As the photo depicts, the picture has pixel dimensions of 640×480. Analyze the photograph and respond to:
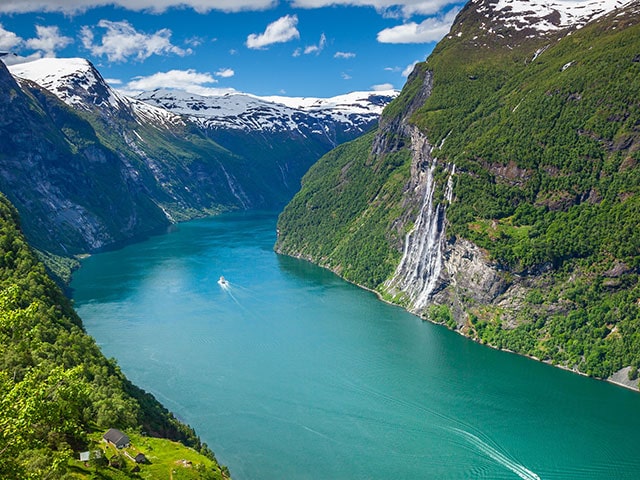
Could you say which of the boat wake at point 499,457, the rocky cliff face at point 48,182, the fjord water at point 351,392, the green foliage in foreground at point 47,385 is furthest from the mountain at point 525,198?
the rocky cliff face at point 48,182

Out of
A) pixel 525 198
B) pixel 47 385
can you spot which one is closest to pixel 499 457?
pixel 47 385

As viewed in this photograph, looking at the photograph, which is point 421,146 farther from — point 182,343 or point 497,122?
point 182,343

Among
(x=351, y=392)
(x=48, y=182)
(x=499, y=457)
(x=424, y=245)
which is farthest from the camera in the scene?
(x=48, y=182)

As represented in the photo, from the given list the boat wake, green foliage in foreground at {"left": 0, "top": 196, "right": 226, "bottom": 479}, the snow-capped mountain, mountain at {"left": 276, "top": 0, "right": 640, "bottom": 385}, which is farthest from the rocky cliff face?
the boat wake

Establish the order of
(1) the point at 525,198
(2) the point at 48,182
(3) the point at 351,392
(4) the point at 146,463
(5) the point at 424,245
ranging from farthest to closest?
(2) the point at 48,182
(5) the point at 424,245
(1) the point at 525,198
(3) the point at 351,392
(4) the point at 146,463

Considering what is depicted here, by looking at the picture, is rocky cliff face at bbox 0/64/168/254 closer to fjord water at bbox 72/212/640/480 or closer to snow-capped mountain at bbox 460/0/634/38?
fjord water at bbox 72/212/640/480

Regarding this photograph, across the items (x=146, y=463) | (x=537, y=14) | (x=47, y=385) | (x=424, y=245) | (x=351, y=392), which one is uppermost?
(x=537, y=14)

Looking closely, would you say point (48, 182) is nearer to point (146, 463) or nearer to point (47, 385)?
point (146, 463)
